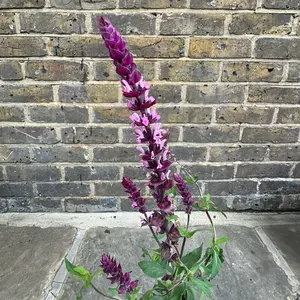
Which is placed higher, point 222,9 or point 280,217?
point 222,9

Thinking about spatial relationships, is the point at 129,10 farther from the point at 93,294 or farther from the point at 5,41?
the point at 93,294

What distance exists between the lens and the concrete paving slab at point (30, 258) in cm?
108

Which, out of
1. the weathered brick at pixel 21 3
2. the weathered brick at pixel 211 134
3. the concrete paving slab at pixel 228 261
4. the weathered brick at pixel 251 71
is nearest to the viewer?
the concrete paving slab at pixel 228 261

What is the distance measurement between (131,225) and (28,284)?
20.4 inches

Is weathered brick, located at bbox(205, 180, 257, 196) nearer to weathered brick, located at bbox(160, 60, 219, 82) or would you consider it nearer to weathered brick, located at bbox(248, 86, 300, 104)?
weathered brick, located at bbox(248, 86, 300, 104)

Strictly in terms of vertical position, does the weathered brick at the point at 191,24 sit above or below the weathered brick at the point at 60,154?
above

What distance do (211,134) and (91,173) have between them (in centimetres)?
61

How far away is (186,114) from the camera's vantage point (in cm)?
138

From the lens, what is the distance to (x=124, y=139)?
4.65 ft

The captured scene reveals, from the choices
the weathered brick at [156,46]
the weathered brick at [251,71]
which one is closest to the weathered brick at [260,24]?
the weathered brick at [251,71]

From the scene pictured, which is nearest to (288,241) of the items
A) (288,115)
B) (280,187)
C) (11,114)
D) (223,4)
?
(280,187)

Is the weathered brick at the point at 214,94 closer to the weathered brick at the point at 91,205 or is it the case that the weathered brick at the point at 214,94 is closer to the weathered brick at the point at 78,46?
the weathered brick at the point at 78,46

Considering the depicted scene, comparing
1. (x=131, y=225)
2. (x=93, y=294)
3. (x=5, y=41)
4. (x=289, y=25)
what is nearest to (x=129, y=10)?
(x=5, y=41)

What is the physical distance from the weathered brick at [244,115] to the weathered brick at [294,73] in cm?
15
